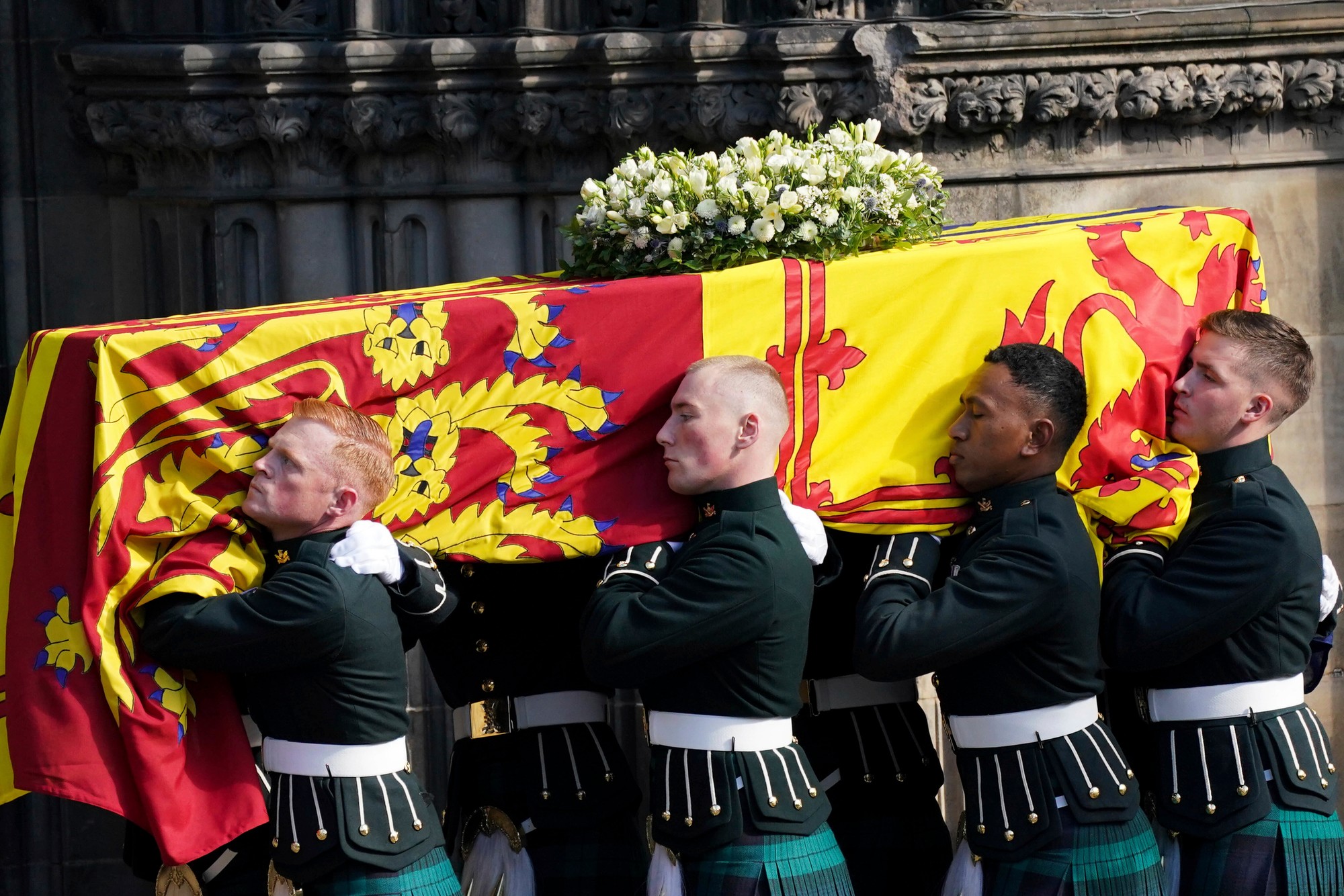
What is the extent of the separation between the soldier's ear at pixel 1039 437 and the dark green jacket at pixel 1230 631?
0.39m

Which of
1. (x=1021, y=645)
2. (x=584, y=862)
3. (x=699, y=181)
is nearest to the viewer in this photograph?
(x=1021, y=645)

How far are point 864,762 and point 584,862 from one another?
75 cm

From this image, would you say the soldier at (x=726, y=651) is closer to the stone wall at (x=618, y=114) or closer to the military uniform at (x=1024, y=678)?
the military uniform at (x=1024, y=678)

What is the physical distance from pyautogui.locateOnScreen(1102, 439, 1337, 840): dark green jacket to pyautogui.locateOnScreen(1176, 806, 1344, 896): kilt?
0.04 m

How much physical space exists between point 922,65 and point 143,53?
2.43m

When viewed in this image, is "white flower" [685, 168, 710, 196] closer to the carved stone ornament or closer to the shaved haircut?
the shaved haircut

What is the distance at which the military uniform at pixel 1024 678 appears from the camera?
3.79 m

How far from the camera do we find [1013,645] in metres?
3.89

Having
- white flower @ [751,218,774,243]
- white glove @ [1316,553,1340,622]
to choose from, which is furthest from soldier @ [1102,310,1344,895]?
white flower @ [751,218,774,243]

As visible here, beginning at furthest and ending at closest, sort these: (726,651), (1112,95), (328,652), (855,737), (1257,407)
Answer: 1. (1112,95)
2. (855,737)
3. (1257,407)
4. (726,651)
5. (328,652)

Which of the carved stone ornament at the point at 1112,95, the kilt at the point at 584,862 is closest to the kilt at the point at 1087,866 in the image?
the kilt at the point at 584,862

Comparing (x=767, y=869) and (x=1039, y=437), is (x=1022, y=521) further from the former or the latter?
(x=767, y=869)

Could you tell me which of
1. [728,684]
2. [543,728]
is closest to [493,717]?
[543,728]

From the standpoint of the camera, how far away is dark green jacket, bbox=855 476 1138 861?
3779mm
